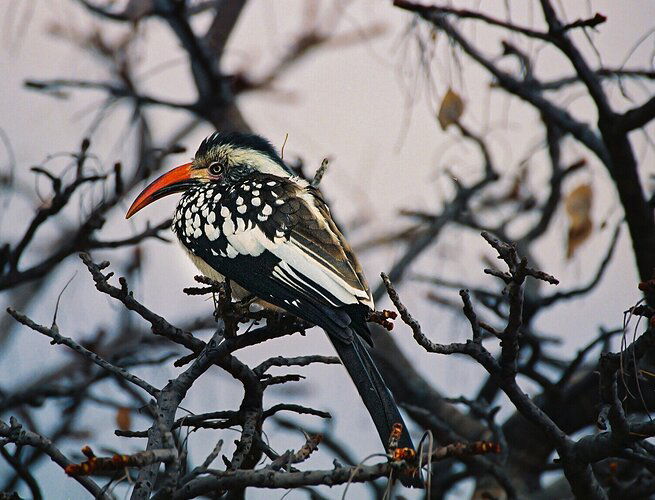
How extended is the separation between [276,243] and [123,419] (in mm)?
1867

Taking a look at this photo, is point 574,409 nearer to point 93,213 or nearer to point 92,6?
point 93,213

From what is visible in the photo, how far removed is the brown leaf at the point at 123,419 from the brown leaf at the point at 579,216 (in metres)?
2.34

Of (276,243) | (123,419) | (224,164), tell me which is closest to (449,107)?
(276,243)

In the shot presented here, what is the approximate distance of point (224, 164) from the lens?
3793mm

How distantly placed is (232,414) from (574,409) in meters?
2.24

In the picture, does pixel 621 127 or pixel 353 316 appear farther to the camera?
pixel 621 127

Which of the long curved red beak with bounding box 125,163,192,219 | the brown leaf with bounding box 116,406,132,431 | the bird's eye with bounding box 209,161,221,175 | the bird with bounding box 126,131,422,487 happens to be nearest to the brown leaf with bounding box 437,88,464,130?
the bird with bounding box 126,131,422,487

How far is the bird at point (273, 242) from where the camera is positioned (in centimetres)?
270

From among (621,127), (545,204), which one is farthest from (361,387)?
(545,204)

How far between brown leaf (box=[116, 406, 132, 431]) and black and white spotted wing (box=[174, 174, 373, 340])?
142cm

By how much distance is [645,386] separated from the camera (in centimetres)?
358

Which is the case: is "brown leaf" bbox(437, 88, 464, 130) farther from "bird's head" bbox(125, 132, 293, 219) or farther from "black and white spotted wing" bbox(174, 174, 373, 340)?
"bird's head" bbox(125, 132, 293, 219)

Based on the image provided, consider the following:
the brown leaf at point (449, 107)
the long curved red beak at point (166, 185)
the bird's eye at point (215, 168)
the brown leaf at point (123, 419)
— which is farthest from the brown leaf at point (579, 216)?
the brown leaf at point (123, 419)

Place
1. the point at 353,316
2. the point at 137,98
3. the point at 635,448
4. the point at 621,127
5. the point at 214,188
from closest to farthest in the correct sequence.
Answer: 1. the point at 635,448
2. the point at 353,316
3. the point at 621,127
4. the point at 214,188
5. the point at 137,98
